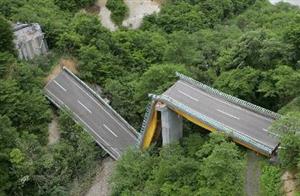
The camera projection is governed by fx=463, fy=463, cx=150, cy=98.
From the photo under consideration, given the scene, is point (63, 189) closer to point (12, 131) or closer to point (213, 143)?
point (12, 131)

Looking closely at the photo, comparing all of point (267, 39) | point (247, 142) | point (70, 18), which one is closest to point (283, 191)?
point (247, 142)

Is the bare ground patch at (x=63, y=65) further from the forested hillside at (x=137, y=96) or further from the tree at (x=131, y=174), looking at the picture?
the tree at (x=131, y=174)

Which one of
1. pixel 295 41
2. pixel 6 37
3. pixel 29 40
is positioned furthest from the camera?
pixel 29 40

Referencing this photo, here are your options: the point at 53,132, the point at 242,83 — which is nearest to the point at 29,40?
the point at 53,132

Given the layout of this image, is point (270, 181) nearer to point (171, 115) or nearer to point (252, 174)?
point (252, 174)

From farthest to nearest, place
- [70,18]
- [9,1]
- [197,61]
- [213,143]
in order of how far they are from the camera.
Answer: [70,18], [9,1], [197,61], [213,143]

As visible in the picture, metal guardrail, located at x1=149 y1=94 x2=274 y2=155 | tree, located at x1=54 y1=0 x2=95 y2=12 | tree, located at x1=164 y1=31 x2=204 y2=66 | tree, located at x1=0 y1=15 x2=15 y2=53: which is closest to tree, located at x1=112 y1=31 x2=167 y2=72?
tree, located at x1=164 y1=31 x2=204 y2=66


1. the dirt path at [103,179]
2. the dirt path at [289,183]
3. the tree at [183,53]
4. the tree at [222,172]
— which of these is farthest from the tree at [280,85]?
the dirt path at [103,179]
